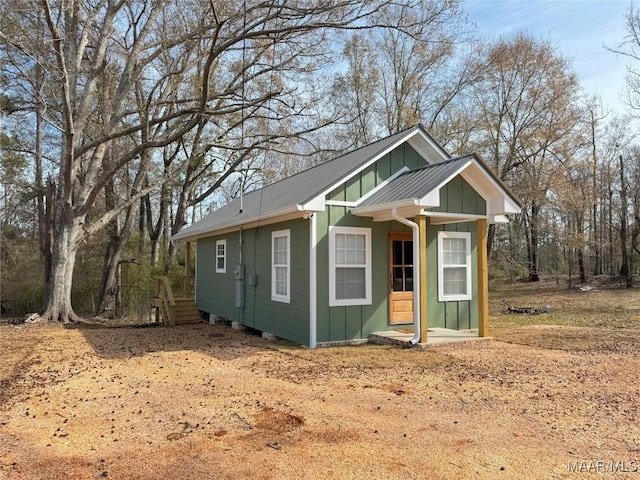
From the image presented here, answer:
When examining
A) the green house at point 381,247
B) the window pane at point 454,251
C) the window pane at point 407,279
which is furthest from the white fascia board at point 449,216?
the window pane at point 407,279

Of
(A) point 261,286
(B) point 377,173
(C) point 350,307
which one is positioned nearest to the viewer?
(C) point 350,307

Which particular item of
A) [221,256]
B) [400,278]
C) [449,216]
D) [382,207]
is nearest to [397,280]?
[400,278]

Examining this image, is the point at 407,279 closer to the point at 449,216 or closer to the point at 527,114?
the point at 449,216

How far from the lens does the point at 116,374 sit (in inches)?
276

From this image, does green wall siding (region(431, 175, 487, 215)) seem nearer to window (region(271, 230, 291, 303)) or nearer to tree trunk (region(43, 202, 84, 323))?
window (region(271, 230, 291, 303))

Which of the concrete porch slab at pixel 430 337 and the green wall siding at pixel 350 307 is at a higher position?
the green wall siding at pixel 350 307

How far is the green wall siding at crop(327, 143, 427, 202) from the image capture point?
9.44 meters

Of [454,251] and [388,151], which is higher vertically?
[388,151]

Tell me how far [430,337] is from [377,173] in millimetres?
3389

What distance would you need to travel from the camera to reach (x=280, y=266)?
400 inches

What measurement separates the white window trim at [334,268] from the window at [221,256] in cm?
529

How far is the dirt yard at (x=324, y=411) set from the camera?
3.64m

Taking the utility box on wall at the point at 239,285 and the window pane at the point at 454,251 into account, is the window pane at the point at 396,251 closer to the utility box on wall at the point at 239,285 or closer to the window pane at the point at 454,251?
the window pane at the point at 454,251

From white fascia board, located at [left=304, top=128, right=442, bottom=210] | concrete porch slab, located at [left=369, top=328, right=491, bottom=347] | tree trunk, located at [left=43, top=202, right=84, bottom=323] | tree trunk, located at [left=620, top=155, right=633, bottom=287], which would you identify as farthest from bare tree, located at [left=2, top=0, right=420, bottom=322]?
tree trunk, located at [left=620, top=155, right=633, bottom=287]
